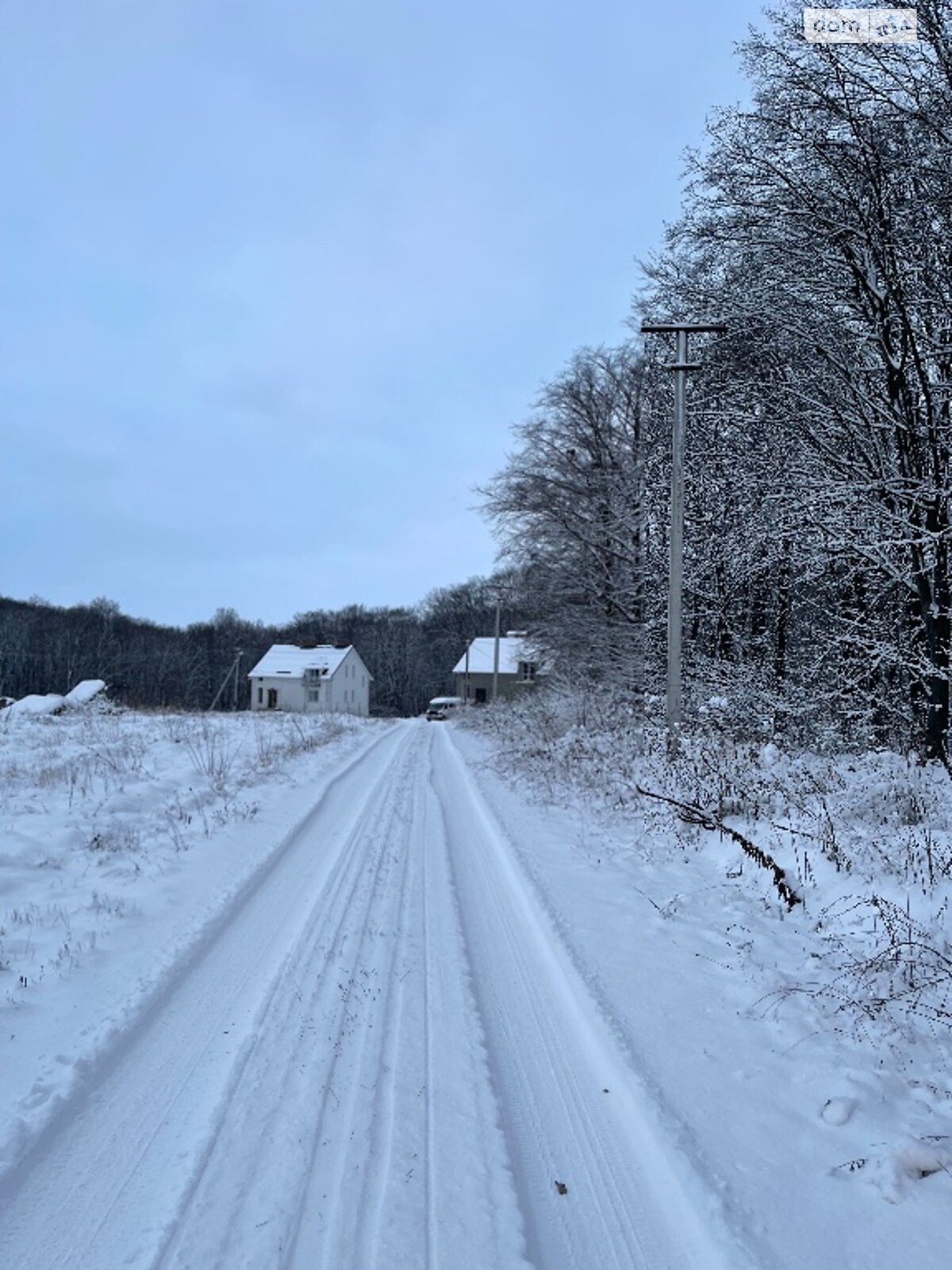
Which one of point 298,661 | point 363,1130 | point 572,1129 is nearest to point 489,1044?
point 572,1129

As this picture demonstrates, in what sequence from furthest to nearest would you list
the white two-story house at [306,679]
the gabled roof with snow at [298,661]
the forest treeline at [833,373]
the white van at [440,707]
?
the white van at [440,707]
the gabled roof with snow at [298,661]
the white two-story house at [306,679]
the forest treeline at [833,373]

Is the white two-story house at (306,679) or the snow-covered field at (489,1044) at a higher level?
the white two-story house at (306,679)

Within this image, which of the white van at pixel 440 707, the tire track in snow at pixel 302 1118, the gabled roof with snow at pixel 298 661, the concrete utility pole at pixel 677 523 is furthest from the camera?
the white van at pixel 440 707

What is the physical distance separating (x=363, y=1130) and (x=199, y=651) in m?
93.3

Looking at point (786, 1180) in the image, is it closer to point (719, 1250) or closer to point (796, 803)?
point (719, 1250)

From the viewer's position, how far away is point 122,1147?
2580mm

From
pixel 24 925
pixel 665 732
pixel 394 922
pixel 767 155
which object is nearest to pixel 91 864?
pixel 24 925

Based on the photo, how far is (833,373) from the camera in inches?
317

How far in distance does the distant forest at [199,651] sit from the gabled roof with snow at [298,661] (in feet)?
31.4

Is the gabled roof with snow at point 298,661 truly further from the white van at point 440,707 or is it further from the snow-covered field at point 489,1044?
the snow-covered field at point 489,1044

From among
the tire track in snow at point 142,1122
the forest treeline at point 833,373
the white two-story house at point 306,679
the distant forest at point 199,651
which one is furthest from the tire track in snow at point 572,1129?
the distant forest at point 199,651

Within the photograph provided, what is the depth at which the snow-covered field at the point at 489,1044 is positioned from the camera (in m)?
2.24

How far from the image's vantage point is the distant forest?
77.4 m

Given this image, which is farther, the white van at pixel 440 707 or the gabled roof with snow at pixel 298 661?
the white van at pixel 440 707
